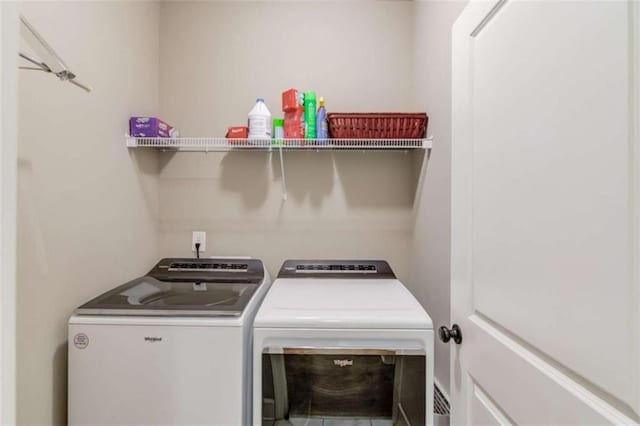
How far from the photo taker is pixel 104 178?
1481mm

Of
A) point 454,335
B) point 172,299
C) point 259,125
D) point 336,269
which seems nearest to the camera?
point 454,335

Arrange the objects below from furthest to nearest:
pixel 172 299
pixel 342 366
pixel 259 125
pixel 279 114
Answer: pixel 279 114
pixel 259 125
pixel 172 299
pixel 342 366

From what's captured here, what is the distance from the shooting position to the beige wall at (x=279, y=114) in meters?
2.04

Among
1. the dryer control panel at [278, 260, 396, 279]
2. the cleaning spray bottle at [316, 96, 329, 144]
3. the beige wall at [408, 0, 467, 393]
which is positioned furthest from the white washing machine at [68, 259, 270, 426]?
the cleaning spray bottle at [316, 96, 329, 144]

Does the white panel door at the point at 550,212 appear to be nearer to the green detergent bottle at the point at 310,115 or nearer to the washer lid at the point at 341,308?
the washer lid at the point at 341,308

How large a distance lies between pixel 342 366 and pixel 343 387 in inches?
3.8

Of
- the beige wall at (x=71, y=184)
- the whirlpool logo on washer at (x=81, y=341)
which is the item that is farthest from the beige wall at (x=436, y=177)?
the beige wall at (x=71, y=184)

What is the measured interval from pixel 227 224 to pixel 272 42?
1217 mm

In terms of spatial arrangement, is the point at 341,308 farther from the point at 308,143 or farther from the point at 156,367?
Answer: the point at 308,143

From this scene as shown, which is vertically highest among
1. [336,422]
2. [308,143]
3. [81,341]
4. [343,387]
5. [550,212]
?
[308,143]

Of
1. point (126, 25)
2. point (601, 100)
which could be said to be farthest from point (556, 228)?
point (126, 25)

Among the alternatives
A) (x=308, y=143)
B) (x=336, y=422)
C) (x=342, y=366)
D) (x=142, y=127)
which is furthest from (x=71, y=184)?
(x=336, y=422)

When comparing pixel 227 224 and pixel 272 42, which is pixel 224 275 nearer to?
pixel 227 224

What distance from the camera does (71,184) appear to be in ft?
4.18
